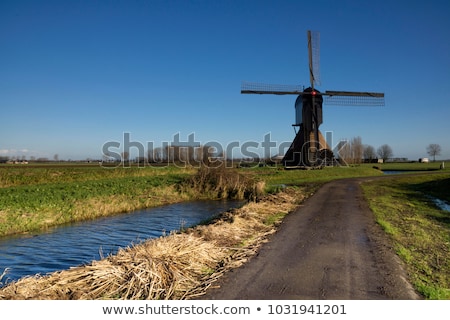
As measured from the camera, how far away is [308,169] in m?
46.7

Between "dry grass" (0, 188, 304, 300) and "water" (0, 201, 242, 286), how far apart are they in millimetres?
1235

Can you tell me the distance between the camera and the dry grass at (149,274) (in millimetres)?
5715

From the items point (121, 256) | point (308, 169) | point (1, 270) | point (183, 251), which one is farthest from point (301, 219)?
point (308, 169)

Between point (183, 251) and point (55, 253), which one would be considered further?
point (55, 253)

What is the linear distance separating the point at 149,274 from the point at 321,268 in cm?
334

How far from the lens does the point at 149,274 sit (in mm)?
6227

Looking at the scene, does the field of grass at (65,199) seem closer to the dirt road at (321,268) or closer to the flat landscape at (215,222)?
the flat landscape at (215,222)

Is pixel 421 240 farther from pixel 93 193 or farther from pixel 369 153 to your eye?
pixel 369 153

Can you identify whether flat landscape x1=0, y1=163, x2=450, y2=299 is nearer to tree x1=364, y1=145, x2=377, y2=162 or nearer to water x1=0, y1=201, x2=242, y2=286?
water x1=0, y1=201, x2=242, y2=286

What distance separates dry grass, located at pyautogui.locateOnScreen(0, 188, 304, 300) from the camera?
5715 millimetres
